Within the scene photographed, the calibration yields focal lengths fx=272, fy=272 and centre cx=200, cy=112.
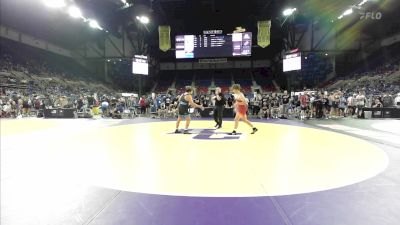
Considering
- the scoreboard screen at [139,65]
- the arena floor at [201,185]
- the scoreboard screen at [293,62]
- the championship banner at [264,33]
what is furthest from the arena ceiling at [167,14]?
the arena floor at [201,185]

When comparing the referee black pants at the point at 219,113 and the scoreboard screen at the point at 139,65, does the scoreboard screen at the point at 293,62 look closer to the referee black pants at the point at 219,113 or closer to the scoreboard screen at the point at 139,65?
the scoreboard screen at the point at 139,65

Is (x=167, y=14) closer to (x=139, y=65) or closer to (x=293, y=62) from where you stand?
(x=139, y=65)

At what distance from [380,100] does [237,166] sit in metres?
16.3

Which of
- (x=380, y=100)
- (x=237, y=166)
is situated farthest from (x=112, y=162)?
(x=380, y=100)

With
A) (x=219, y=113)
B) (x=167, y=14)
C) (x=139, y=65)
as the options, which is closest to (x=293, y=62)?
(x=139, y=65)

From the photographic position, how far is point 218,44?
22.2m

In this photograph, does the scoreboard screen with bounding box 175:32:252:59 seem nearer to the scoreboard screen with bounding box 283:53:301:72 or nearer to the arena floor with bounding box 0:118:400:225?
the scoreboard screen with bounding box 283:53:301:72

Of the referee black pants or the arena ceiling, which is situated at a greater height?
the arena ceiling

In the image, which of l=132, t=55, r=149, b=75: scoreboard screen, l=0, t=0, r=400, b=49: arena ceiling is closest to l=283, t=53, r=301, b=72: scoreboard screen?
l=0, t=0, r=400, b=49: arena ceiling

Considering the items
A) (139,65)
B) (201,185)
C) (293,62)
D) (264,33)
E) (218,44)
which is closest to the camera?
(201,185)

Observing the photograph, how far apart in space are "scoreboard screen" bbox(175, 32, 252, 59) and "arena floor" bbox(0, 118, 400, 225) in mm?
17407

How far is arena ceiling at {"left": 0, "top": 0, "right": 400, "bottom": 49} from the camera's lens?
816 inches

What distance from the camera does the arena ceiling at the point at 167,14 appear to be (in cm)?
2073

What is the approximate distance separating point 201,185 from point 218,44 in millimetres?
20060
